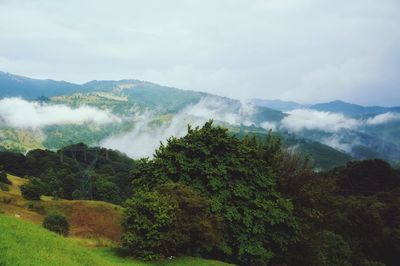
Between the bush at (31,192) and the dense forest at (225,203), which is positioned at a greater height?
the dense forest at (225,203)

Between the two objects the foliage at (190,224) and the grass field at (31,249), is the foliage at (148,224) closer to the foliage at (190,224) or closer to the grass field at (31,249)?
the foliage at (190,224)

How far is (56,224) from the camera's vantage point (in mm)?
44188

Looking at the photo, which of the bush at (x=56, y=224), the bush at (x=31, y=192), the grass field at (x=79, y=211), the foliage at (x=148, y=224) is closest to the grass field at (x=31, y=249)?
the foliage at (x=148, y=224)

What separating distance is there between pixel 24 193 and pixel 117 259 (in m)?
53.8

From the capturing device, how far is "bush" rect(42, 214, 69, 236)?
4234 centimetres

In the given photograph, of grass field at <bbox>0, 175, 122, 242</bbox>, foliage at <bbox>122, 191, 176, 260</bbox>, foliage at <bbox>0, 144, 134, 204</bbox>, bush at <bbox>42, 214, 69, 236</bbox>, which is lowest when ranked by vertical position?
foliage at <bbox>0, 144, 134, 204</bbox>

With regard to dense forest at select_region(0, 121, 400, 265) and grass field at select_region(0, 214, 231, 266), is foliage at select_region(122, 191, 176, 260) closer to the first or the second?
dense forest at select_region(0, 121, 400, 265)

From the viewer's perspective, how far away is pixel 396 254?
69875 millimetres

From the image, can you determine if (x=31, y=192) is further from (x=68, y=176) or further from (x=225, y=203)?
(x=225, y=203)

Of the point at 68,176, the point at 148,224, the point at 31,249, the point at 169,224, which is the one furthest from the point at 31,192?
the point at 31,249

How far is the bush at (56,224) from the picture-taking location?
139 feet

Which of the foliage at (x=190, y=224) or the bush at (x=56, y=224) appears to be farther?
the bush at (x=56, y=224)

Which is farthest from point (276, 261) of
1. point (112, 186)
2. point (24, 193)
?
point (112, 186)

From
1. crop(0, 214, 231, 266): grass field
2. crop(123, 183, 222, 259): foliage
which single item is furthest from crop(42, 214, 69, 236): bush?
crop(0, 214, 231, 266): grass field
